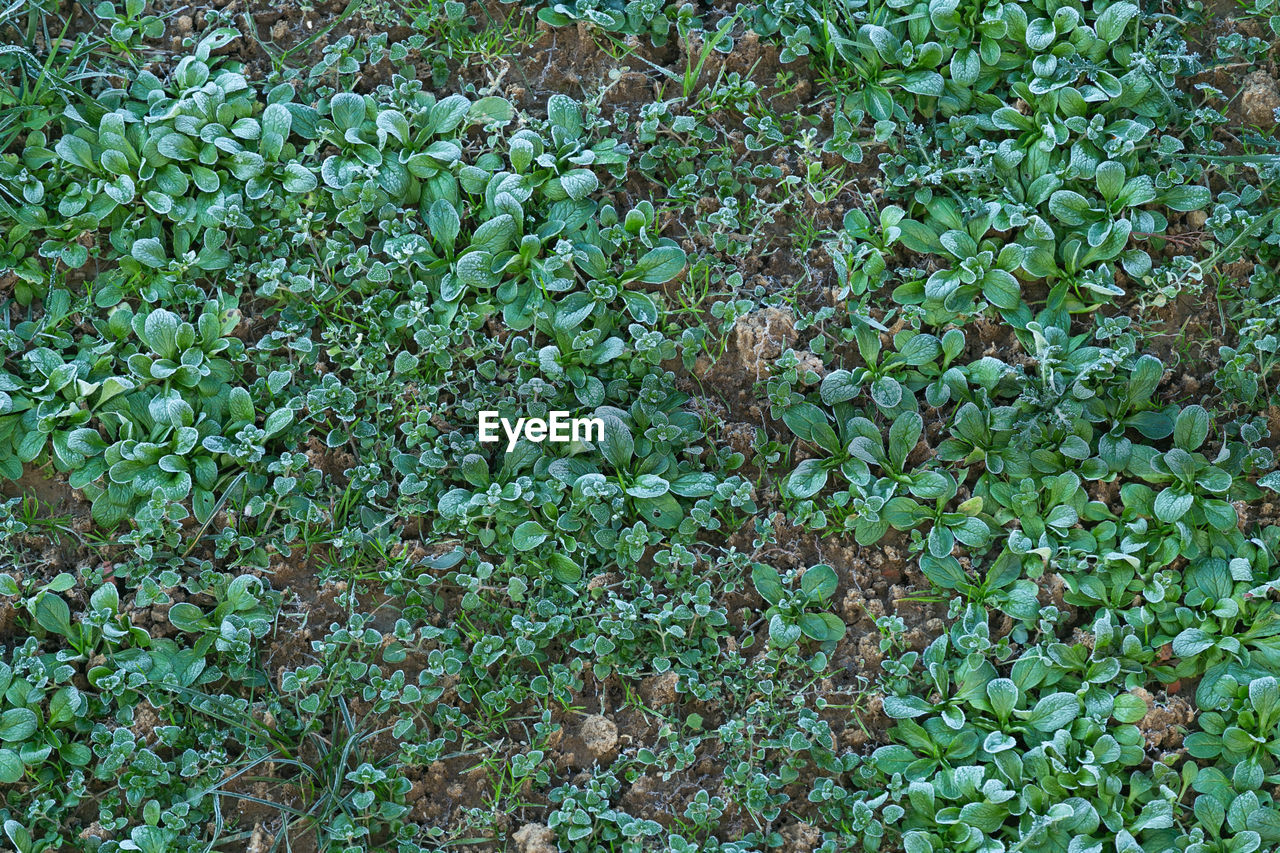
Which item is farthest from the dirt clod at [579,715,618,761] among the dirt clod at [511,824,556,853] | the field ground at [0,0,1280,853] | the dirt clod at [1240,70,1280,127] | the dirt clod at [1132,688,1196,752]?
the dirt clod at [1240,70,1280,127]

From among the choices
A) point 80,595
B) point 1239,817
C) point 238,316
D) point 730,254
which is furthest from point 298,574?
point 1239,817

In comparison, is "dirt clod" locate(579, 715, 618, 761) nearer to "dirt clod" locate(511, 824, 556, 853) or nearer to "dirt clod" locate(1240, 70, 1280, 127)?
"dirt clod" locate(511, 824, 556, 853)

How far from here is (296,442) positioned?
2.73 m

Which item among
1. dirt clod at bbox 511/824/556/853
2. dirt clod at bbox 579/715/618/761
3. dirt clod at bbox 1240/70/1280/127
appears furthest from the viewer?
dirt clod at bbox 1240/70/1280/127

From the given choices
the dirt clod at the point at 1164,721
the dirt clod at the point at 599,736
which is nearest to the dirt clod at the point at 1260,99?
the dirt clod at the point at 1164,721

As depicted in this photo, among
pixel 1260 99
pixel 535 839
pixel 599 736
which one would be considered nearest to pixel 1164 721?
pixel 599 736

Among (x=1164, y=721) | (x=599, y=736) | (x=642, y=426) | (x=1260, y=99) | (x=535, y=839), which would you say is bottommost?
(x=535, y=839)

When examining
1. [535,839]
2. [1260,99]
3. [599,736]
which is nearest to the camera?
[535,839]

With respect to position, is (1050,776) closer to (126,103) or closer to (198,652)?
(198,652)

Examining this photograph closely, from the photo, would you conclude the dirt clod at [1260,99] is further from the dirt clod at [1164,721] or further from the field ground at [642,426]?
the dirt clod at [1164,721]

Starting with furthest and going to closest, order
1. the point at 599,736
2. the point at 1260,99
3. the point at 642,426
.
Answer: the point at 1260,99 → the point at 642,426 → the point at 599,736

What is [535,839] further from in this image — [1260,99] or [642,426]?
[1260,99]

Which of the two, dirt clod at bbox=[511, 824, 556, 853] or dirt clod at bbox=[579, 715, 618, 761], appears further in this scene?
dirt clod at bbox=[579, 715, 618, 761]

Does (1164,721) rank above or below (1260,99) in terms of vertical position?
below
